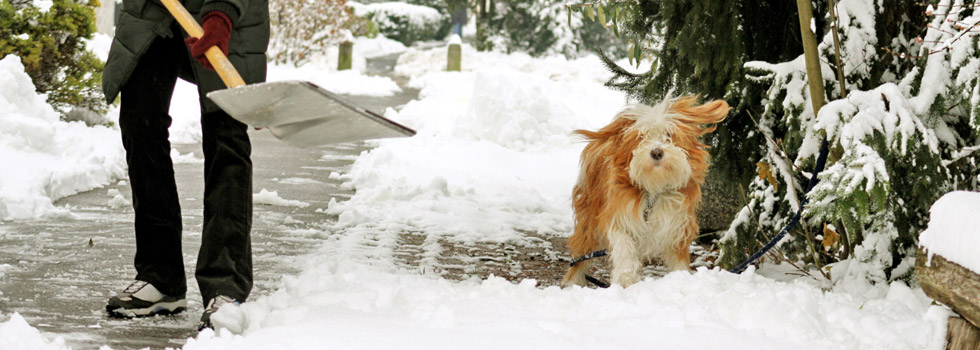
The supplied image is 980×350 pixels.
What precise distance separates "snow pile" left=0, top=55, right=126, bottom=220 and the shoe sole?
2581 millimetres

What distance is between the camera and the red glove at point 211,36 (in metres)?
3.73

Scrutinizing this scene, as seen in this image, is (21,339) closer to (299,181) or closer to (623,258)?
(623,258)

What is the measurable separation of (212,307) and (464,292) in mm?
951

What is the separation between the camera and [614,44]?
111ft

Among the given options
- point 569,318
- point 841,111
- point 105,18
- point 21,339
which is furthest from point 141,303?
point 105,18

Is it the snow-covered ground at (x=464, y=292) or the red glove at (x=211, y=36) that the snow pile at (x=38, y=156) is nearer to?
the snow-covered ground at (x=464, y=292)

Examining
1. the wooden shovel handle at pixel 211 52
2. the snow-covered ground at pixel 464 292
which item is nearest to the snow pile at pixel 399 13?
the snow-covered ground at pixel 464 292

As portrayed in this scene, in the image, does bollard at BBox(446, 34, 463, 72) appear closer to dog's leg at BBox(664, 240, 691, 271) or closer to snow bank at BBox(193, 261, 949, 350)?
dog's leg at BBox(664, 240, 691, 271)

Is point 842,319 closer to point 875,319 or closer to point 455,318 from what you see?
point 875,319

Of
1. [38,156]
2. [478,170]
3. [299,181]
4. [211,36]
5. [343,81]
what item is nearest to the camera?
[211,36]

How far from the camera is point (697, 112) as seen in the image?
4621mm

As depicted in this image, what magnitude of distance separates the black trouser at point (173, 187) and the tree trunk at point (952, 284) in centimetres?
246

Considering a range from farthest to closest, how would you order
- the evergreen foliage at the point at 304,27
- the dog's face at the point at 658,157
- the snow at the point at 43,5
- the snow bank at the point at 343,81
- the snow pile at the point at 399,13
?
the snow pile at the point at 399,13
the evergreen foliage at the point at 304,27
the snow bank at the point at 343,81
the snow at the point at 43,5
the dog's face at the point at 658,157

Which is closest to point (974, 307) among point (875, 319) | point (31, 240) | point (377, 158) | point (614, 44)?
point (875, 319)
